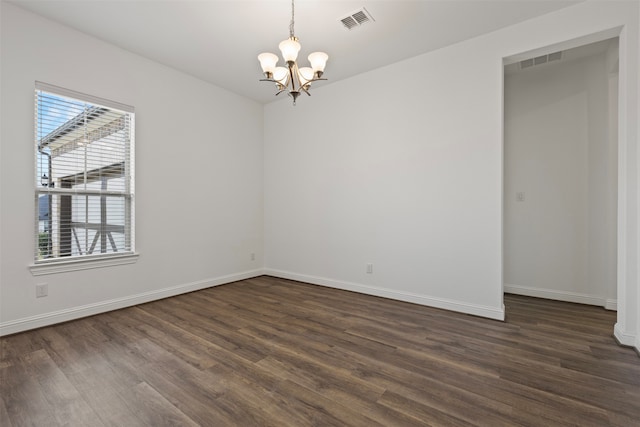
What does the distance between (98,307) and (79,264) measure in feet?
1.70

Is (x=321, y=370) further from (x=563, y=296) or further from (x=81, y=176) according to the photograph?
(x=563, y=296)

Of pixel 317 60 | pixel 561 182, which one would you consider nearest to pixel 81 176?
pixel 317 60

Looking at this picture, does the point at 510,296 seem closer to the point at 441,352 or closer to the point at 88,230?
the point at 441,352

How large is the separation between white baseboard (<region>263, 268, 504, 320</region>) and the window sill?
2286 millimetres

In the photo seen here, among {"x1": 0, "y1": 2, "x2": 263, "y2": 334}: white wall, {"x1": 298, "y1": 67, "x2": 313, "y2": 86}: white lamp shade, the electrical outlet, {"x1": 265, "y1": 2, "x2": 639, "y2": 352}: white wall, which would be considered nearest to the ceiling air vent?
{"x1": 298, "y1": 67, "x2": 313, "y2": 86}: white lamp shade

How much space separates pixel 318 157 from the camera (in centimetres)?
449

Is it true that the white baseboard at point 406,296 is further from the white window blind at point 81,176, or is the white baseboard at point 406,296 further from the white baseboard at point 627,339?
the white window blind at point 81,176

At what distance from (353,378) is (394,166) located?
8.55 feet

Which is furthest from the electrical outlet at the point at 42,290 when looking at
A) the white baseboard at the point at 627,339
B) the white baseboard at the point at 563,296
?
the white baseboard at the point at 563,296

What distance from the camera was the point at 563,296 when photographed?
3.58m

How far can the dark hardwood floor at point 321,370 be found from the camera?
159cm

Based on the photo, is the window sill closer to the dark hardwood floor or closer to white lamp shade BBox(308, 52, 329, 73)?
the dark hardwood floor

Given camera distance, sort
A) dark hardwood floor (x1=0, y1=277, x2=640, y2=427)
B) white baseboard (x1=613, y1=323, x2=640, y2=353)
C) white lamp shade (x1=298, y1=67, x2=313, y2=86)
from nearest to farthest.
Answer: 1. dark hardwood floor (x1=0, y1=277, x2=640, y2=427)
2. white baseboard (x1=613, y1=323, x2=640, y2=353)
3. white lamp shade (x1=298, y1=67, x2=313, y2=86)

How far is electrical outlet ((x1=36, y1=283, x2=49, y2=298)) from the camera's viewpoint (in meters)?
2.78
